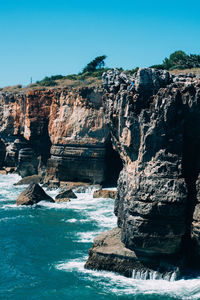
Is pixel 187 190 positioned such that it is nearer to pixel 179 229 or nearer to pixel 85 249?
Result: pixel 179 229

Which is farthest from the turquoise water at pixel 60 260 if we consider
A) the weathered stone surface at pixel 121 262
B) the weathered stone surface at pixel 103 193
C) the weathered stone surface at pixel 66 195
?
the weathered stone surface at pixel 103 193

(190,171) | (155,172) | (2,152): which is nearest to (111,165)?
(2,152)

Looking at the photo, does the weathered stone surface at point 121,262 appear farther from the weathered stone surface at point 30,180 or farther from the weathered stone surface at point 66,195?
the weathered stone surface at point 30,180

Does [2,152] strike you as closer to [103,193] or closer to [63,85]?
[63,85]

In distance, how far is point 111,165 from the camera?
42875mm

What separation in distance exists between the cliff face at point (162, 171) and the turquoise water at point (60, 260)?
1.29 meters

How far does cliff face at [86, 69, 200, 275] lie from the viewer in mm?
17594

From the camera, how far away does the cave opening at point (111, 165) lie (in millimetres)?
42281

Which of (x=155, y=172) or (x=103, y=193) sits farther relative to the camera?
(x=103, y=193)

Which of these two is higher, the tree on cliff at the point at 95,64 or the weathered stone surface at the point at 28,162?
the tree on cliff at the point at 95,64

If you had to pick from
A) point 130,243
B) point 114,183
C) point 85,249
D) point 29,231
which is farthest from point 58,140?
point 130,243

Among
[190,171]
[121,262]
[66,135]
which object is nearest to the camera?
[190,171]

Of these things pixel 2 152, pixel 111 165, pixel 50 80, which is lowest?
pixel 111 165

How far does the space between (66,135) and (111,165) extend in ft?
20.1
